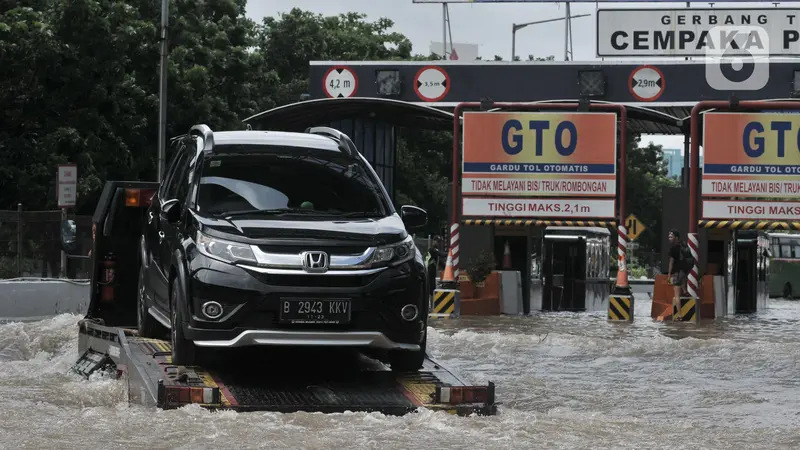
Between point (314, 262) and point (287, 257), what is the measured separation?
174 mm

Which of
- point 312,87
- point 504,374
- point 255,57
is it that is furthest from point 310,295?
point 255,57

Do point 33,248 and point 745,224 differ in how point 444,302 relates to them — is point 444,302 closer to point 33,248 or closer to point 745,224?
point 745,224

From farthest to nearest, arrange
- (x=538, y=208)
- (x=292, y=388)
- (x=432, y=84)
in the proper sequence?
(x=432, y=84) → (x=538, y=208) → (x=292, y=388)

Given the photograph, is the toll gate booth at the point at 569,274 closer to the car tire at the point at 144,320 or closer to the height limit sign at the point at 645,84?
the height limit sign at the point at 645,84

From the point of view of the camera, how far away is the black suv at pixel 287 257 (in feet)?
31.2

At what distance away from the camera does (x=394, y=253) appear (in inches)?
387

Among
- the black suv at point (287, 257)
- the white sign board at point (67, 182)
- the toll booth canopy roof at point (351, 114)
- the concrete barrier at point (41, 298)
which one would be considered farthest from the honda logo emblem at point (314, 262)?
the white sign board at point (67, 182)

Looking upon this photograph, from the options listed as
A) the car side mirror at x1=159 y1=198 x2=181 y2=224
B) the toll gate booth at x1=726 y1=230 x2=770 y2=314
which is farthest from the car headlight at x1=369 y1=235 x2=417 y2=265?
the toll gate booth at x1=726 y1=230 x2=770 y2=314

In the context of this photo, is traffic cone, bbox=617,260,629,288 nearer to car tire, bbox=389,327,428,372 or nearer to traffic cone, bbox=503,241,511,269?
traffic cone, bbox=503,241,511,269

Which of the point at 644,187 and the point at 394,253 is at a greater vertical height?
the point at 644,187

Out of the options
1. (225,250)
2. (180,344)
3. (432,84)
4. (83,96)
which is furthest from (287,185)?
(83,96)

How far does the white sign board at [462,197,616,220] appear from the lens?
2622cm

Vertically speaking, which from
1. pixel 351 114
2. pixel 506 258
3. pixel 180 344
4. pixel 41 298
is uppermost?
pixel 351 114

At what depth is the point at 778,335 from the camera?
22469mm
